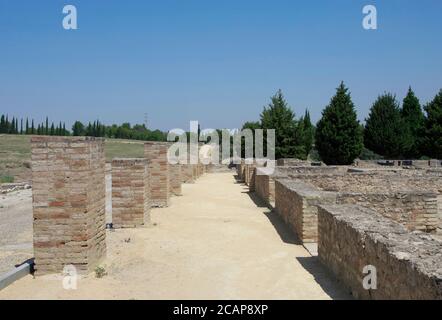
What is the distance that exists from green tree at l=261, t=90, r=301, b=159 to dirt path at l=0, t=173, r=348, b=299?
25475mm

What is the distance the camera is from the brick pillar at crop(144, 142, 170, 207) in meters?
13.5

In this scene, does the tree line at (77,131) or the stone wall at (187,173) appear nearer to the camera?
the stone wall at (187,173)

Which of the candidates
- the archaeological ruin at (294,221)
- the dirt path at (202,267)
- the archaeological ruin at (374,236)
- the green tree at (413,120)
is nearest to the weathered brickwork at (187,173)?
the archaeological ruin at (374,236)

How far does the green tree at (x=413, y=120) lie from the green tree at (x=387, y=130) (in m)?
0.78

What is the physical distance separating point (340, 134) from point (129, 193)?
29.2 meters

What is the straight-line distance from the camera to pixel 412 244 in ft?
14.3

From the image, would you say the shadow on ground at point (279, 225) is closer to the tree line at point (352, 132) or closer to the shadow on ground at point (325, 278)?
the shadow on ground at point (325, 278)

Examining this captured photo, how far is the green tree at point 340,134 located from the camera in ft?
119

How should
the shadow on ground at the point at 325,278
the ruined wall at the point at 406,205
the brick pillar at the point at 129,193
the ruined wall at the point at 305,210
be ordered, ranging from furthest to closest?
the brick pillar at the point at 129,193, the ruined wall at the point at 406,205, the ruined wall at the point at 305,210, the shadow on ground at the point at 325,278

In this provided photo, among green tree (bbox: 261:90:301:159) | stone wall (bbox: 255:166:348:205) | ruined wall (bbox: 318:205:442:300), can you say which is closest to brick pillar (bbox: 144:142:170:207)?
stone wall (bbox: 255:166:348:205)

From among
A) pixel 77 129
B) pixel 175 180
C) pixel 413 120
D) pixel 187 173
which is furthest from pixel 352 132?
pixel 77 129

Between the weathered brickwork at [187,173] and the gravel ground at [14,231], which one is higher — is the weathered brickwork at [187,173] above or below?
above
